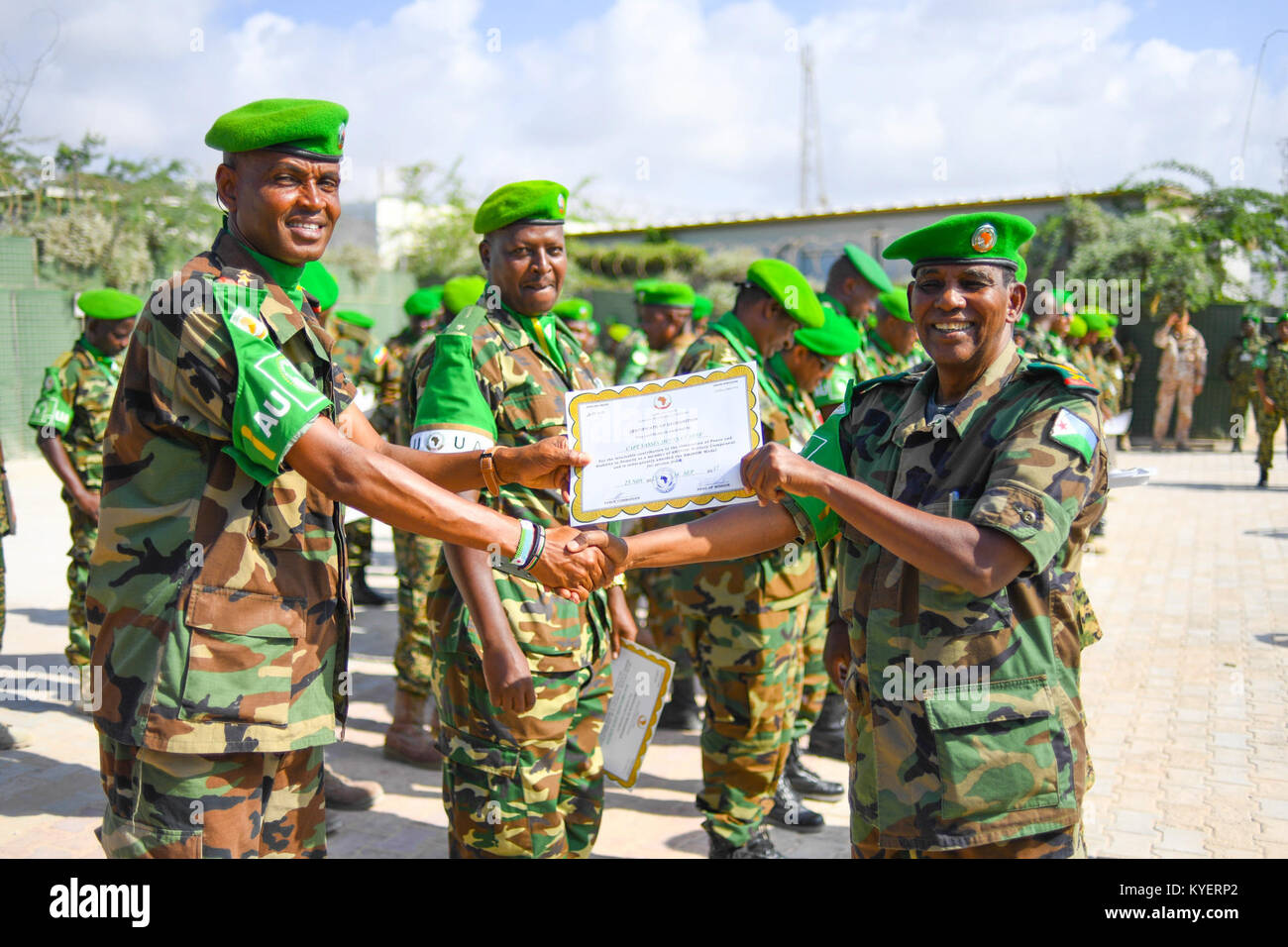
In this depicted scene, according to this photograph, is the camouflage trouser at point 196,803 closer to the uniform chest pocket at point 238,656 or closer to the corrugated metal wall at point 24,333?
the uniform chest pocket at point 238,656

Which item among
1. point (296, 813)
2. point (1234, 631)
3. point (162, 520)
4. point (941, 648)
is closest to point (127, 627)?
point (162, 520)

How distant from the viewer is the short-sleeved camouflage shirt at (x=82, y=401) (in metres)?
6.38

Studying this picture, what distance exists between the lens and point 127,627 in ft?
8.19

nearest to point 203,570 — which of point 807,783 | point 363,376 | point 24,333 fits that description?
point 807,783

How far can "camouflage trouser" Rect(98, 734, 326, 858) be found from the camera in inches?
96.6

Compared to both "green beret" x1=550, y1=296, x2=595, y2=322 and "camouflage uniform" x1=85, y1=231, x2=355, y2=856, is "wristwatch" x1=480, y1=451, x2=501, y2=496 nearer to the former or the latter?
"camouflage uniform" x1=85, y1=231, x2=355, y2=856

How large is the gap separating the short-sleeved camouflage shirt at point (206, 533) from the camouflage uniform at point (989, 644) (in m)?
1.41

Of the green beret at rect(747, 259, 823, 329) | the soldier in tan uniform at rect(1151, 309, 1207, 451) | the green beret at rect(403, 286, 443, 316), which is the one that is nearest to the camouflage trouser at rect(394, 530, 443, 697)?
the green beret at rect(747, 259, 823, 329)

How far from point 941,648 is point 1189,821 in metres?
3.16

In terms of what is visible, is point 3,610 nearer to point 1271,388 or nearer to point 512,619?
point 512,619

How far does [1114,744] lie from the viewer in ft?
19.1

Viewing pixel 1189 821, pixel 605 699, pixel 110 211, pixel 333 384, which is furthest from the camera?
pixel 110 211
